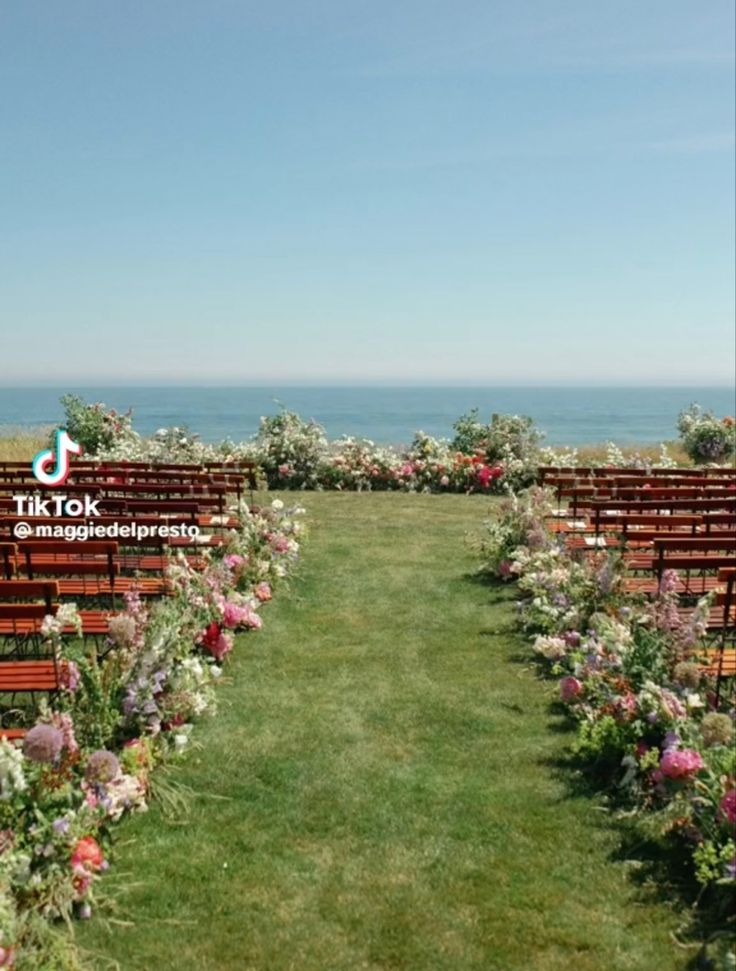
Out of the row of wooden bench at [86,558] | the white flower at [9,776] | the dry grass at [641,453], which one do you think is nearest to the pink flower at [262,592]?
the row of wooden bench at [86,558]

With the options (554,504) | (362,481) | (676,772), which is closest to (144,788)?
(676,772)

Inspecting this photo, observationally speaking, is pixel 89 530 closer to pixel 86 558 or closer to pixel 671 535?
pixel 86 558

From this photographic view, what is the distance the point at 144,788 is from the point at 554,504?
11.3m

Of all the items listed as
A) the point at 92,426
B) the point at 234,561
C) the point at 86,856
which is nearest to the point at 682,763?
the point at 86,856

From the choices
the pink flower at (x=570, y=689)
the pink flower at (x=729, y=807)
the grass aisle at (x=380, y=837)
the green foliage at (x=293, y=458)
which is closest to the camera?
the grass aisle at (x=380, y=837)

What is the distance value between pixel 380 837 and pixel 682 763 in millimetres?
1495

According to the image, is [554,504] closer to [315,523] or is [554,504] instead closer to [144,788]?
[315,523]

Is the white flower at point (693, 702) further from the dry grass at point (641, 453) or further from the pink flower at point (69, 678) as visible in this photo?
the dry grass at point (641, 453)

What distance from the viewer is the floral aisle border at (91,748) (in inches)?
152

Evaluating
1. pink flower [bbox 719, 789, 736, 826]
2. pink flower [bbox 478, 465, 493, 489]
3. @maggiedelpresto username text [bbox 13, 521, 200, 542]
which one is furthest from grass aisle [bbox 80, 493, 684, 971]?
pink flower [bbox 478, 465, 493, 489]

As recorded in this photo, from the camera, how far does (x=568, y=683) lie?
6.09m

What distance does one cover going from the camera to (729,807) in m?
3.90

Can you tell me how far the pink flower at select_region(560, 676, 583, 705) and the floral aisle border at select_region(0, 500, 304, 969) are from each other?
2.33 meters

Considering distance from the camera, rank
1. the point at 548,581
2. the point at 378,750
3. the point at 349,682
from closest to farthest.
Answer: the point at 378,750, the point at 349,682, the point at 548,581
